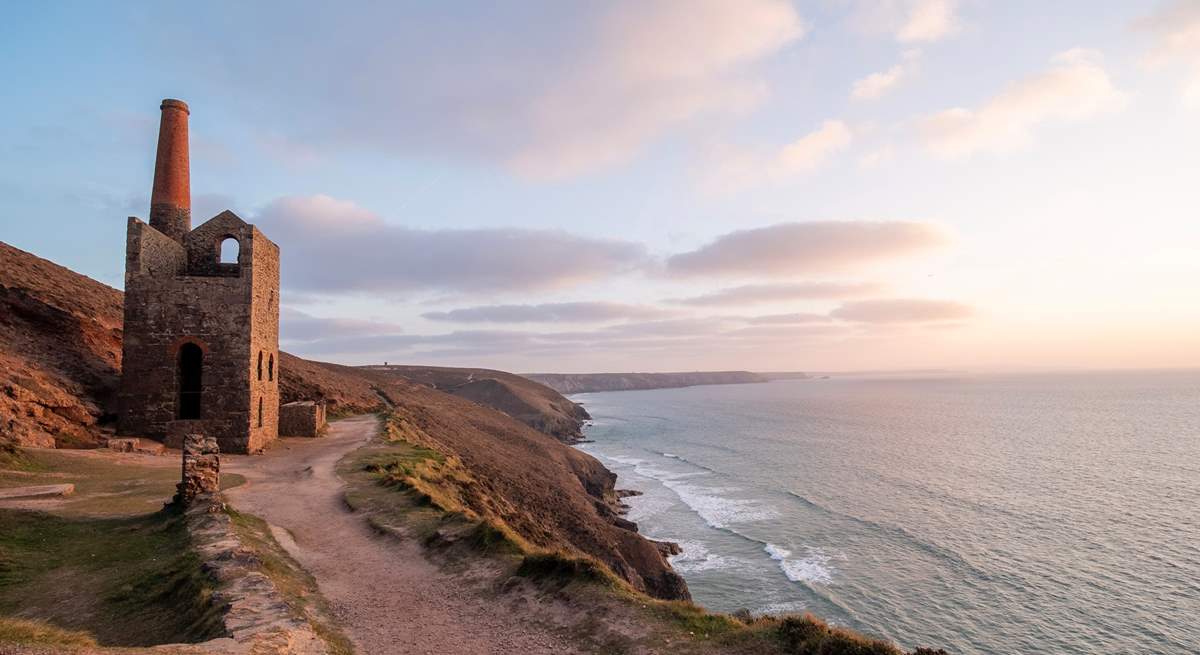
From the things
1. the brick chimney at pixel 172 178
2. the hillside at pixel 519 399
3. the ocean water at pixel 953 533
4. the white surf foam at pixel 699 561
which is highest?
the brick chimney at pixel 172 178

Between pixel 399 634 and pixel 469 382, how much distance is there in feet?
420

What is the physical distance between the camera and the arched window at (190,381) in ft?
94.9

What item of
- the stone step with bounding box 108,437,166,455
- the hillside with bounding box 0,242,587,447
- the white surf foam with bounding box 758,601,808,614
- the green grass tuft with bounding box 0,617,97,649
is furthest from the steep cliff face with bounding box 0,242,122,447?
the white surf foam with bounding box 758,601,808,614

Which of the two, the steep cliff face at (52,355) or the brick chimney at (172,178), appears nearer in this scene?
the steep cliff face at (52,355)

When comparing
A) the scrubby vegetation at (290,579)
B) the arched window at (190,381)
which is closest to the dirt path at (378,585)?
the scrubby vegetation at (290,579)

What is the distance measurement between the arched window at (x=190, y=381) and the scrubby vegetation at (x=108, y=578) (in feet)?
49.1

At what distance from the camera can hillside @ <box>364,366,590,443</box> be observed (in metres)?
104

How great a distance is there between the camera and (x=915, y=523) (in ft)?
136

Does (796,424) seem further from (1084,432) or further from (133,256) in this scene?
(133,256)

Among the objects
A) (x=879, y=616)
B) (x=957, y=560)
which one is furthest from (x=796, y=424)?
(x=879, y=616)

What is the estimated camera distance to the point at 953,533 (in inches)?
1522

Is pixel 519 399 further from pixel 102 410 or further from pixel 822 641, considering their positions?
pixel 822 641

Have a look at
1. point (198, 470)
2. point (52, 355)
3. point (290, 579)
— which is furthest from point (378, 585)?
point (52, 355)

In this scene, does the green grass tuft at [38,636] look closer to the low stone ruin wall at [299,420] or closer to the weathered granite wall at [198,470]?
the weathered granite wall at [198,470]
